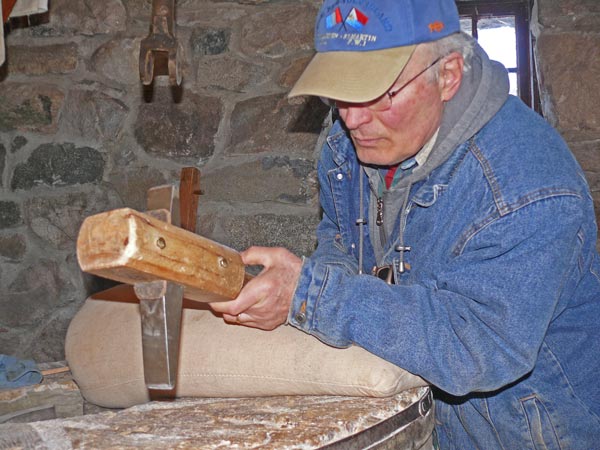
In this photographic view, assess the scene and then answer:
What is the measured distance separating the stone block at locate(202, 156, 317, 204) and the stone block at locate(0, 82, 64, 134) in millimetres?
576

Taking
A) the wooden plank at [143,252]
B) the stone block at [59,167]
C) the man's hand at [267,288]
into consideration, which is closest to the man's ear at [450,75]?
the man's hand at [267,288]

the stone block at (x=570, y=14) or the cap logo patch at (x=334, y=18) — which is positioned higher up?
the stone block at (x=570, y=14)

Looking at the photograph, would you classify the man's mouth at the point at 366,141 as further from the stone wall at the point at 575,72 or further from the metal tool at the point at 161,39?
the stone wall at the point at 575,72

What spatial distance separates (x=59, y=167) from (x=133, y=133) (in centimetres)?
29

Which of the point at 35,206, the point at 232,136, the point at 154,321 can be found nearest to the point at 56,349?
the point at 35,206

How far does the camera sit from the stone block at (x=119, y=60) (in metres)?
2.43

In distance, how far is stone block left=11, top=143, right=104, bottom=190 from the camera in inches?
98.5

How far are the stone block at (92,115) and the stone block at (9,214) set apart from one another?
0.31 m

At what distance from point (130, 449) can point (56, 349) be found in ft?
5.43

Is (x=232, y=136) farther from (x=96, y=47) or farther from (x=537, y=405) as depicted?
(x=537, y=405)

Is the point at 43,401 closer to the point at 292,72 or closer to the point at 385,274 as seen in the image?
the point at 385,274

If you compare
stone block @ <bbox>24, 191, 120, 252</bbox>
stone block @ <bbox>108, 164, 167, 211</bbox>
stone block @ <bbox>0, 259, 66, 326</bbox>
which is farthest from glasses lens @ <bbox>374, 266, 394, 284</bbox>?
stone block @ <bbox>0, 259, 66, 326</bbox>

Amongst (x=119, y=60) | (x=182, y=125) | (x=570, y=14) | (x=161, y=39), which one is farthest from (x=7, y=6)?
(x=570, y=14)

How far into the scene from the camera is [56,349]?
2547 millimetres
